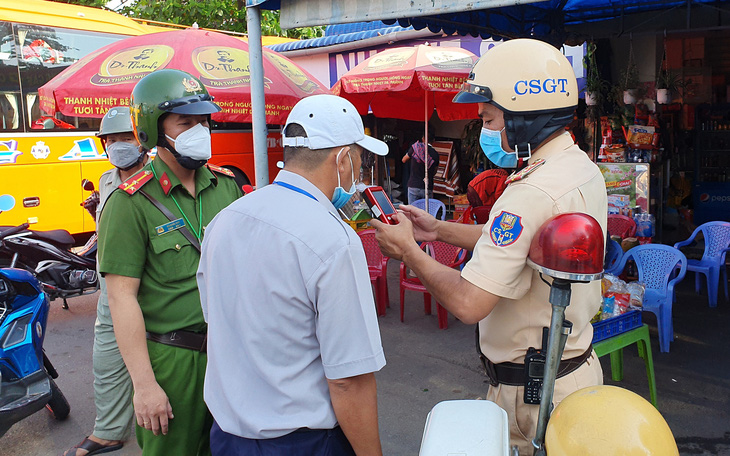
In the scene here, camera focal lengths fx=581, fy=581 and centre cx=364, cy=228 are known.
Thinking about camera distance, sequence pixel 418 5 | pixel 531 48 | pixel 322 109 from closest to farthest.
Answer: pixel 322 109 → pixel 531 48 → pixel 418 5

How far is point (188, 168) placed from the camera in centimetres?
227

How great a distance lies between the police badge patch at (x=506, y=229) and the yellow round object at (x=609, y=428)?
1.75 ft

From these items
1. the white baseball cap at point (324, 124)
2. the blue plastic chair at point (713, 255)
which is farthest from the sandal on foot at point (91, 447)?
the blue plastic chair at point (713, 255)

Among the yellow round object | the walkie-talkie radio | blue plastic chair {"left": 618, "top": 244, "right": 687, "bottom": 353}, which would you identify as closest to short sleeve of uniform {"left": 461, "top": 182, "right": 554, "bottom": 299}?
the walkie-talkie radio

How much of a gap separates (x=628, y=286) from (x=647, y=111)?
4623mm

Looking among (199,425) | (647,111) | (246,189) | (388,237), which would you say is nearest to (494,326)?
(388,237)

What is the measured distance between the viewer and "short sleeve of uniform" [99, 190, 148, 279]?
1.98 metres

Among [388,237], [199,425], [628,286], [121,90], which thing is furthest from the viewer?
[121,90]

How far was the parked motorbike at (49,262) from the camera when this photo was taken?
5902 millimetres

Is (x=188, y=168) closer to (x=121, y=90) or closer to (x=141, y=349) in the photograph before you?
(x=141, y=349)

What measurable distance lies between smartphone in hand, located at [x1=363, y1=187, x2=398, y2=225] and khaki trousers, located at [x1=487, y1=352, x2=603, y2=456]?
26.2 inches

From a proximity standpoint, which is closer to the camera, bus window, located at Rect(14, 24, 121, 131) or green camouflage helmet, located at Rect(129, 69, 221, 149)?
green camouflage helmet, located at Rect(129, 69, 221, 149)

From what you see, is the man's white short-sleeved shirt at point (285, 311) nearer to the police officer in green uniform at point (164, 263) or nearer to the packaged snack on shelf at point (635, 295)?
the police officer in green uniform at point (164, 263)

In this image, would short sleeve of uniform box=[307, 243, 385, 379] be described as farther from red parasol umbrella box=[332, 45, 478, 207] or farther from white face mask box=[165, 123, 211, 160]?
red parasol umbrella box=[332, 45, 478, 207]
